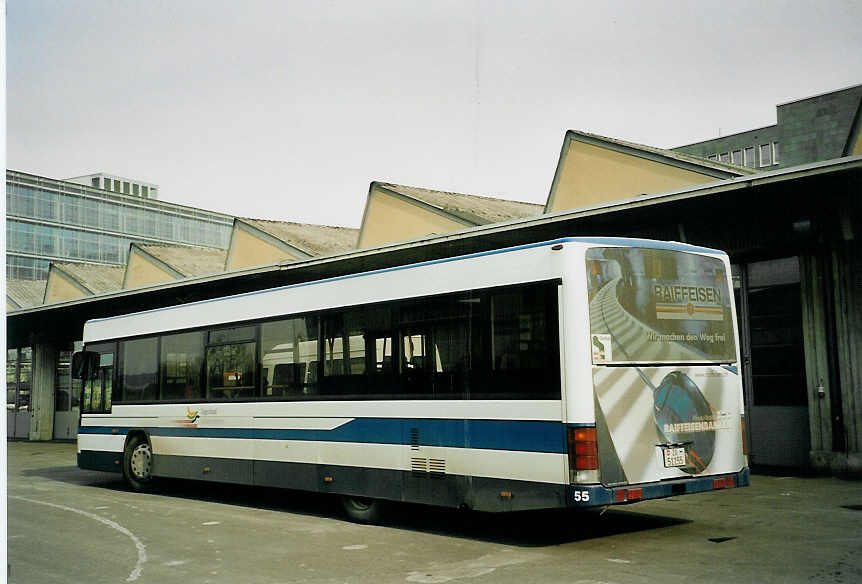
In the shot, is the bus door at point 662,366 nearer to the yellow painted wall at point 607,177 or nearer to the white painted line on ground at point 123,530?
the white painted line on ground at point 123,530

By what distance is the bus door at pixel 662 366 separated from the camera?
876cm

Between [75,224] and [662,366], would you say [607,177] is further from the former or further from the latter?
[75,224]

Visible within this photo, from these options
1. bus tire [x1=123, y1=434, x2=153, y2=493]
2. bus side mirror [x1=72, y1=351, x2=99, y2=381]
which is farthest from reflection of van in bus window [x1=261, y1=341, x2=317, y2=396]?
bus side mirror [x1=72, y1=351, x2=99, y2=381]

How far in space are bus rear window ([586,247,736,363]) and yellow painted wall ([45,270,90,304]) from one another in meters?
37.7

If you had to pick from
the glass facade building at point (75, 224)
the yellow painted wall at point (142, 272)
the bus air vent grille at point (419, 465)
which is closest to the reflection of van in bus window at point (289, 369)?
the bus air vent grille at point (419, 465)

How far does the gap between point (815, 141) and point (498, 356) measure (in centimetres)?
5059

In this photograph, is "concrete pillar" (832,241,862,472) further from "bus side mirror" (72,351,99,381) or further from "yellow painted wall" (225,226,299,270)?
"yellow painted wall" (225,226,299,270)

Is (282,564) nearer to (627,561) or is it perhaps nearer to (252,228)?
(627,561)

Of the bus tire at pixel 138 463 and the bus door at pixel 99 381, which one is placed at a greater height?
the bus door at pixel 99 381

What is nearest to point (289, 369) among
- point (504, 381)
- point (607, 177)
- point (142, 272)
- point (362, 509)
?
point (362, 509)

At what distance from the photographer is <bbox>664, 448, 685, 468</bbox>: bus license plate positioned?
9.02 meters

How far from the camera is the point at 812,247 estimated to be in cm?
1516

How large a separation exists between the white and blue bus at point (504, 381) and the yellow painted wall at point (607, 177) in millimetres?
12110

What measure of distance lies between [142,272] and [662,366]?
114ft
